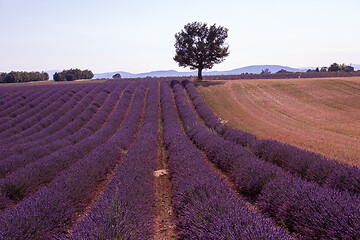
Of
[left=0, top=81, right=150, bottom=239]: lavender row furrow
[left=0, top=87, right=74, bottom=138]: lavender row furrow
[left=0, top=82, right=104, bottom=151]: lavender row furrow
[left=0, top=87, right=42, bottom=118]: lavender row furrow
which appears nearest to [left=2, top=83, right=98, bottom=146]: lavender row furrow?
[left=0, top=82, right=104, bottom=151]: lavender row furrow

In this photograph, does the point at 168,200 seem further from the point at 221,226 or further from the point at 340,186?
the point at 340,186

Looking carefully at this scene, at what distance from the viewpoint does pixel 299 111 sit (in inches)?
619

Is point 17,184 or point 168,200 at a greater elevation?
point 17,184

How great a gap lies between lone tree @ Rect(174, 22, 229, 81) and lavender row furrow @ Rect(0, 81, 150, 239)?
871 inches

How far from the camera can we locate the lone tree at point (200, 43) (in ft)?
84.6

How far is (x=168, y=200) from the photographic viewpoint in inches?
191

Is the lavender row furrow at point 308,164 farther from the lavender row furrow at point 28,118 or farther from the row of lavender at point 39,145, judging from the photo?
the lavender row furrow at point 28,118

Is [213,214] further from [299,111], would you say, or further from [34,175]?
[299,111]

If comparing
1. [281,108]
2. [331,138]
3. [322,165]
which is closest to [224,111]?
[281,108]

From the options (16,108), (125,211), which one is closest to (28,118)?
(16,108)

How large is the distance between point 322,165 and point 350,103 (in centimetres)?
1540

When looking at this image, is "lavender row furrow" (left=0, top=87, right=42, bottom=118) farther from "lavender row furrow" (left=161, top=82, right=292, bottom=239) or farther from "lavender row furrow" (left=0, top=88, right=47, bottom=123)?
"lavender row furrow" (left=161, top=82, right=292, bottom=239)

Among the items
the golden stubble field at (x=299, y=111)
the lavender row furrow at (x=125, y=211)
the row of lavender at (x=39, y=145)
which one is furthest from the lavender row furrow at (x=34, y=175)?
the golden stubble field at (x=299, y=111)

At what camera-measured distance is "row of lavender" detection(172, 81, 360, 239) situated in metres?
2.57
